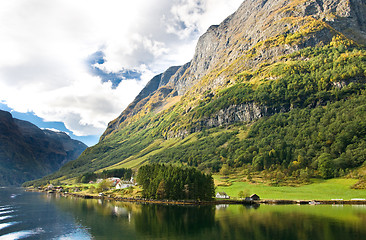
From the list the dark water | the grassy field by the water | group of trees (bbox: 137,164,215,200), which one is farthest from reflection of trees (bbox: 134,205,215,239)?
the grassy field by the water

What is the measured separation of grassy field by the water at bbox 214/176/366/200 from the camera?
113m

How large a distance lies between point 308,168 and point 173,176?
99.5 m

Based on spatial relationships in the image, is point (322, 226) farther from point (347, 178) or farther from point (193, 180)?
point (347, 178)

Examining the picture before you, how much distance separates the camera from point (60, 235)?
219 ft

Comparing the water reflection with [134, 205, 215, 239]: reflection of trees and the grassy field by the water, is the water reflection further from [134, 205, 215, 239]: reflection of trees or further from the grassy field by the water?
the grassy field by the water

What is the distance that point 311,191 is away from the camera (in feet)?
413

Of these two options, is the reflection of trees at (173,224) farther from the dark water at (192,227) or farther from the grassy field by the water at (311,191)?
the grassy field by the water at (311,191)

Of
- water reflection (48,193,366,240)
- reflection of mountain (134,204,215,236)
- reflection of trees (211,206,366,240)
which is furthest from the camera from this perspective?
reflection of mountain (134,204,215,236)

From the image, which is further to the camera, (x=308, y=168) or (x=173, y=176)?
(x=308, y=168)

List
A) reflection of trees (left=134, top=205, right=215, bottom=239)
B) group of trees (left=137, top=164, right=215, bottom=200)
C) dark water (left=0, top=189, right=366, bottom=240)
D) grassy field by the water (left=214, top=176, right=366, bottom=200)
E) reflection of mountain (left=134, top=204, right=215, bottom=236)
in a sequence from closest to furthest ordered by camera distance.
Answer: dark water (left=0, top=189, right=366, bottom=240) < reflection of mountain (left=134, top=204, right=215, bottom=236) < reflection of trees (left=134, top=205, right=215, bottom=239) < grassy field by the water (left=214, top=176, right=366, bottom=200) < group of trees (left=137, top=164, right=215, bottom=200)

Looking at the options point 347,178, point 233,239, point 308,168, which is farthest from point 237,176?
point 233,239

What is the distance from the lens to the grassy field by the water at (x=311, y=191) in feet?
371

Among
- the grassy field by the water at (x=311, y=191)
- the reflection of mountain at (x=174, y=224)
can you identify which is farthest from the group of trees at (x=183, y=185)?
the reflection of mountain at (x=174, y=224)

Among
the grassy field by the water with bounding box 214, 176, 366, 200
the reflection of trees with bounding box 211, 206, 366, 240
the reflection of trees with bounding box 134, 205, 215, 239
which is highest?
the grassy field by the water with bounding box 214, 176, 366, 200
